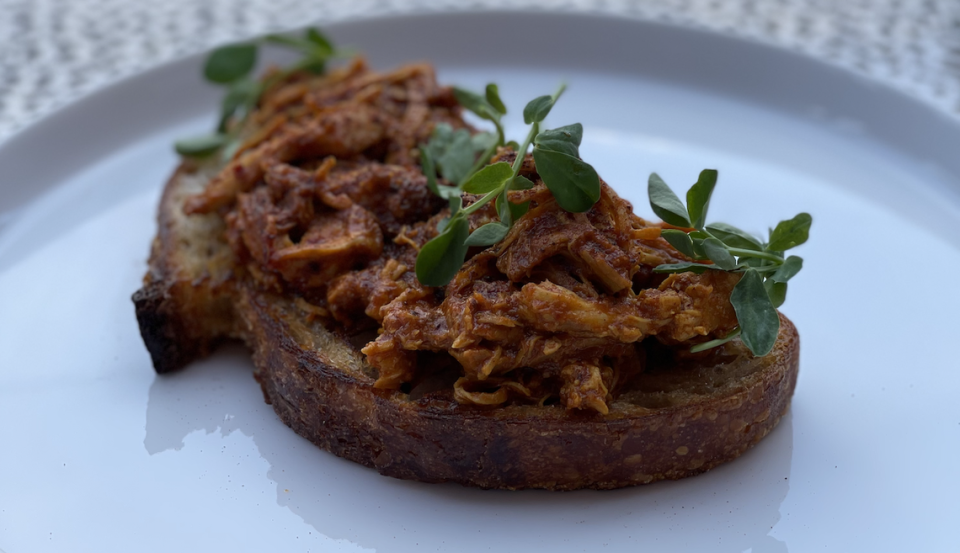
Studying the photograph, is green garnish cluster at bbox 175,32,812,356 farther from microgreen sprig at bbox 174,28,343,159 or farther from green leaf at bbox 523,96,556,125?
microgreen sprig at bbox 174,28,343,159

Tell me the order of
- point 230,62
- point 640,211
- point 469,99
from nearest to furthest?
point 469,99
point 640,211
point 230,62

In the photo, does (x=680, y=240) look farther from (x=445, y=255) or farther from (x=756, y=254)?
(x=445, y=255)

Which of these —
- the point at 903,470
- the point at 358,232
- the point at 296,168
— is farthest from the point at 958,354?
the point at 296,168

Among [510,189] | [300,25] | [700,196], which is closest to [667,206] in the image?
[700,196]

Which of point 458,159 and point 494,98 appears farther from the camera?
point 458,159

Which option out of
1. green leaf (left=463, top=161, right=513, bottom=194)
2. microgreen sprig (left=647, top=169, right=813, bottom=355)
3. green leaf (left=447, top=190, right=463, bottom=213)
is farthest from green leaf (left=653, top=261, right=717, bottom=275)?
green leaf (left=447, top=190, right=463, bottom=213)

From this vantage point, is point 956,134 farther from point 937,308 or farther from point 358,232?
point 358,232

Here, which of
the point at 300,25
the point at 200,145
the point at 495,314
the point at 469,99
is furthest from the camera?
the point at 300,25
